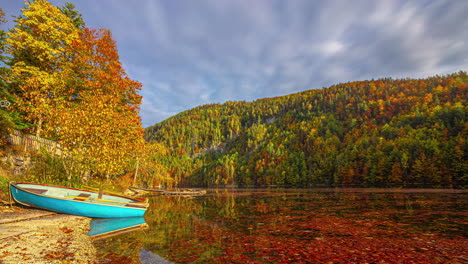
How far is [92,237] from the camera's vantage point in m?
11.6

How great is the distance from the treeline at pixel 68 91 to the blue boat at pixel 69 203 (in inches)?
152

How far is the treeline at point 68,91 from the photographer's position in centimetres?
2058

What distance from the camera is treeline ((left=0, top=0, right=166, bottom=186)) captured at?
20578 millimetres

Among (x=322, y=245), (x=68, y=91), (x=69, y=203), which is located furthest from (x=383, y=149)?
(x=69, y=203)

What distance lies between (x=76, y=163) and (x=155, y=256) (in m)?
17.6

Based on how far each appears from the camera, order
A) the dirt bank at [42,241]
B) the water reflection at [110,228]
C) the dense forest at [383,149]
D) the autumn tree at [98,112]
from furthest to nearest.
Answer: the dense forest at [383,149]
the autumn tree at [98,112]
the water reflection at [110,228]
the dirt bank at [42,241]

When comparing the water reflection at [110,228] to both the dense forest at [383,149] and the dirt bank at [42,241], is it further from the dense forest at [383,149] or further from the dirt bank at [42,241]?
the dense forest at [383,149]

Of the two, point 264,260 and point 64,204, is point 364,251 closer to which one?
point 264,260

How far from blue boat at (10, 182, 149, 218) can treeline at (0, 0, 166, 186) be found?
3854mm

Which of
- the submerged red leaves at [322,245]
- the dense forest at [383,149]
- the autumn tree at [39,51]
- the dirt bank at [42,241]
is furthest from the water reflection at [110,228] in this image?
the dense forest at [383,149]

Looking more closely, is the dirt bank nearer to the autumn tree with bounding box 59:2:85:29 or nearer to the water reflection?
the water reflection

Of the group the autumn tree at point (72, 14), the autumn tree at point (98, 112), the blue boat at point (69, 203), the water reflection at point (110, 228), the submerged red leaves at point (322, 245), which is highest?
the autumn tree at point (72, 14)

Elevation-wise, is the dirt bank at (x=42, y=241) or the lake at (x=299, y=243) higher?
the dirt bank at (x=42, y=241)

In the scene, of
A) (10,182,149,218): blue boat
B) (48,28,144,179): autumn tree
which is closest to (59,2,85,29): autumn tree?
(48,28,144,179): autumn tree
